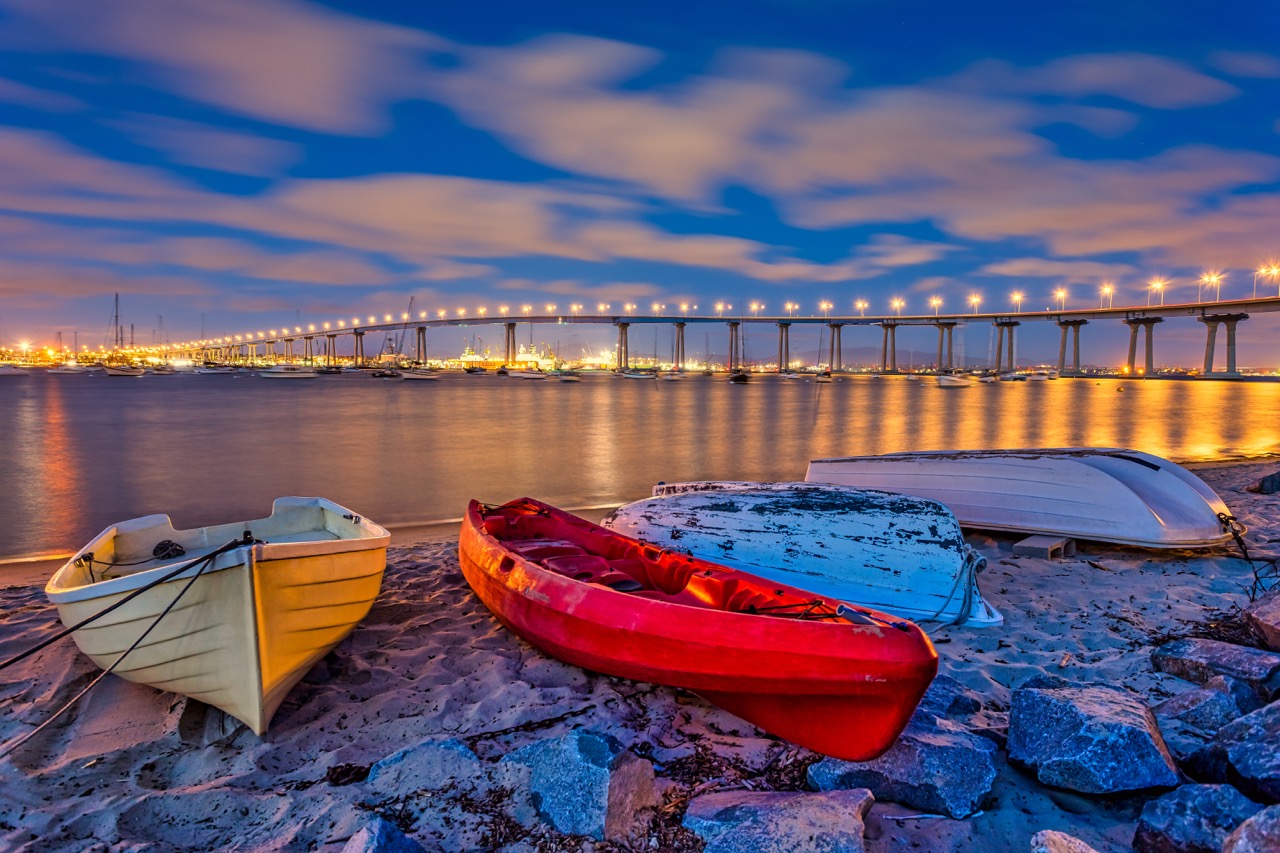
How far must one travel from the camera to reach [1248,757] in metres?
2.98

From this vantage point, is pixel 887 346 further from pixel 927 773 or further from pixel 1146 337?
pixel 927 773

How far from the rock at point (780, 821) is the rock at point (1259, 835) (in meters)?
1.28

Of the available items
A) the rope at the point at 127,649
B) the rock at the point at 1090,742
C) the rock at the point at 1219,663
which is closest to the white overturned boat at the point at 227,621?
the rope at the point at 127,649

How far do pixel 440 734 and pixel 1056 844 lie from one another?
321 centimetres

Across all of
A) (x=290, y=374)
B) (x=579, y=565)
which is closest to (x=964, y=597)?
(x=579, y=565)

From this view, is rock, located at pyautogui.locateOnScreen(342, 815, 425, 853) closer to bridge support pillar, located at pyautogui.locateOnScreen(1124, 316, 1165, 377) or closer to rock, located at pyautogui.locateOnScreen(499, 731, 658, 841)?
rock, located at pyautogui.locateOnScreen(499, 731, 658, 841)

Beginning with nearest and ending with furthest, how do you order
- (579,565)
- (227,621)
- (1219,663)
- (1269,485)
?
(227,621)
(1219,663)
(579,565)
(1269,485)

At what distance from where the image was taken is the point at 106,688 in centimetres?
462

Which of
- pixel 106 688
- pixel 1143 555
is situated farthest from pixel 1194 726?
pixel 106 688

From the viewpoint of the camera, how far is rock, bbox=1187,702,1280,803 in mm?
2834

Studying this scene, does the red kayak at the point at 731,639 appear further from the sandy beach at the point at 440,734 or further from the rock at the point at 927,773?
the sandy beach at the point at 440,734

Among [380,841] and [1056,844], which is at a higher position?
[1056,844]

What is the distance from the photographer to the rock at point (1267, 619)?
4.57 meters

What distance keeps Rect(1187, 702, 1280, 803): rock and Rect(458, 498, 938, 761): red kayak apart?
1.26m
